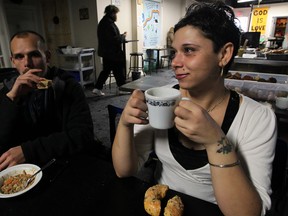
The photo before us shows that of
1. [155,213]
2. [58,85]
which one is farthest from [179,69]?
[58,85]

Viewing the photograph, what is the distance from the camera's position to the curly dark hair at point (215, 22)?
80cm

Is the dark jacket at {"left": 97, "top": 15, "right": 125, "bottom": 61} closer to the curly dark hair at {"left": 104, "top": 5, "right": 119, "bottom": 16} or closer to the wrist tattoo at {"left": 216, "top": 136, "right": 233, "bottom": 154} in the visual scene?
the curly dark hair at {"left": 104, "top": 5, "right": 119, "bottom": 16}

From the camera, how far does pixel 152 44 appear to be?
26.7 feet

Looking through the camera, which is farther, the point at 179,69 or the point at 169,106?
the point at 179,69

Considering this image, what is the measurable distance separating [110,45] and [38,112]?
3.71m

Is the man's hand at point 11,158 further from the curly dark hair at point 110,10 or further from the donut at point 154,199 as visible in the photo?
the curly dark hair at point 110,10

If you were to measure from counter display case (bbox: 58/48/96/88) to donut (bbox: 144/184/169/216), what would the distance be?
4872 millimetres

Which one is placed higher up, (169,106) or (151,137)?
(169,106)

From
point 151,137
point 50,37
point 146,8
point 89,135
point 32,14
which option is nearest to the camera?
point 151,137

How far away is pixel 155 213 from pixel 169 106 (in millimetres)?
335

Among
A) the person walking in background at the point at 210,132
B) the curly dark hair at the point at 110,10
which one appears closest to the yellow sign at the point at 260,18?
the curly dark hair at the point at 110,10

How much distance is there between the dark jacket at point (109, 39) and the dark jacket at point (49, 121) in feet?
11.3

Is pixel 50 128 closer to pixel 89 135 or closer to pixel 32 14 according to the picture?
pixel 89 135

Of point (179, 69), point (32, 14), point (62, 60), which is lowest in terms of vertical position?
point (62, 60)
